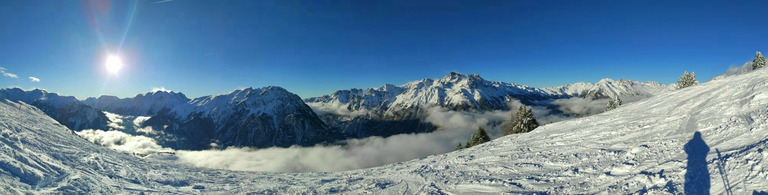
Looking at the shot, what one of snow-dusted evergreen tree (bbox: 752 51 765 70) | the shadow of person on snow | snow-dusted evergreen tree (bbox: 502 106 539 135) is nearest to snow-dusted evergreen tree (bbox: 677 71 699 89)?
snow-dusted evergreen tree (bbox: 752 51 765 70)

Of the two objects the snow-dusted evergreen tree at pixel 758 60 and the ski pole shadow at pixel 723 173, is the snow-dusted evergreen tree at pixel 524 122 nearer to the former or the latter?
the ski pole shadow at pixel 723 173

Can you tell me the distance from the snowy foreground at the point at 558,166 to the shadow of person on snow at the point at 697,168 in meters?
0.03

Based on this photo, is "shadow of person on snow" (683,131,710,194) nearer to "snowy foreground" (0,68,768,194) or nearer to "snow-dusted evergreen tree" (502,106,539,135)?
"snowy foreground" (0,68,768,194)

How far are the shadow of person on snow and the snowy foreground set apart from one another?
3 cm

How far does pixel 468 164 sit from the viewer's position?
17203 millimetres

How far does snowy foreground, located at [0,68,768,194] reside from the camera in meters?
9.10

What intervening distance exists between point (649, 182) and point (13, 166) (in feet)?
79.0

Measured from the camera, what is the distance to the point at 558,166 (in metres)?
13.1

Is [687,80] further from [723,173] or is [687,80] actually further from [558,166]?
[723,173]

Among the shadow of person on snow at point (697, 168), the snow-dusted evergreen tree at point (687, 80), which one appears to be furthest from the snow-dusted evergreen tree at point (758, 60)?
the shadow of person on snow at point (697, 168)

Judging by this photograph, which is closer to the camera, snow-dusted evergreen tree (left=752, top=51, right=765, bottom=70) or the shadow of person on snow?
the shadow of person on snow

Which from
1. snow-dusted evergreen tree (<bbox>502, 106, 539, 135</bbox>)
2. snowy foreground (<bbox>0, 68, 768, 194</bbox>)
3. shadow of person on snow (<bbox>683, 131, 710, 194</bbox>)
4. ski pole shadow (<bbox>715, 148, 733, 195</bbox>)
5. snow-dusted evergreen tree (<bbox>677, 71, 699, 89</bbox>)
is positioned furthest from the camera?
snow-dusted evergreen tree (<bbox>677, 71, 699, 89</bbox>)

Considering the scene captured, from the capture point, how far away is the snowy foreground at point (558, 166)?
910 cm

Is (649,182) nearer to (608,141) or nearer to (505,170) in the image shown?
(505,170)
